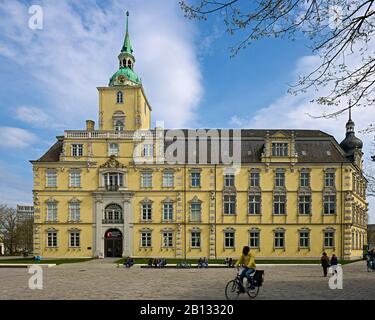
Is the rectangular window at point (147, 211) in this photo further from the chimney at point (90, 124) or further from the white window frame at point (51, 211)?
the chimney at point (90, 124)

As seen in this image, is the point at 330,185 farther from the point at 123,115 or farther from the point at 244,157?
the point at 123,115

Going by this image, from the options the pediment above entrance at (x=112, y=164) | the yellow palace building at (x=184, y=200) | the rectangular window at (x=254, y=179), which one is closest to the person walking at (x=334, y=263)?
the yellow palace building at (x=184, y=200)

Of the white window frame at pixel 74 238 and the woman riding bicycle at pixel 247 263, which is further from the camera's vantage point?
the white window frame at pixel 74 238

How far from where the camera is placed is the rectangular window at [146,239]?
48.6 m

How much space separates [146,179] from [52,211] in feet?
38.7

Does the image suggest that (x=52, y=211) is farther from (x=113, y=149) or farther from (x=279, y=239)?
(x=279, y=239)

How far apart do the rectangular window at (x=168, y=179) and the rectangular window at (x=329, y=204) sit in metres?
18.3

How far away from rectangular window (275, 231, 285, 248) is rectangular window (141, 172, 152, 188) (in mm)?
16134

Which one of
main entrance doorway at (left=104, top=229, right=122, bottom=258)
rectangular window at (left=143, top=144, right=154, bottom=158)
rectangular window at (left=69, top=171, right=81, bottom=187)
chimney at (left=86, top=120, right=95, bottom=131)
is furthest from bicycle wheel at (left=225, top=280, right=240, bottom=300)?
chimney at (left=86, top=120, right=95, bottom=131)

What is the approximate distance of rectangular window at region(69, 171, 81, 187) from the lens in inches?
1937

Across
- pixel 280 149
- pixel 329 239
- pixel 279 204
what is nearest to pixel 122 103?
pixel 280 149

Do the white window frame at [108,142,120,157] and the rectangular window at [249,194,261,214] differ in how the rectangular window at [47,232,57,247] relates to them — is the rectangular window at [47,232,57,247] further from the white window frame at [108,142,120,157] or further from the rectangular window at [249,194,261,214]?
the rectangular window at [249,194,261,214]

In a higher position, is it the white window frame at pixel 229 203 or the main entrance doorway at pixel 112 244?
the white window frame at pixel 229 203
